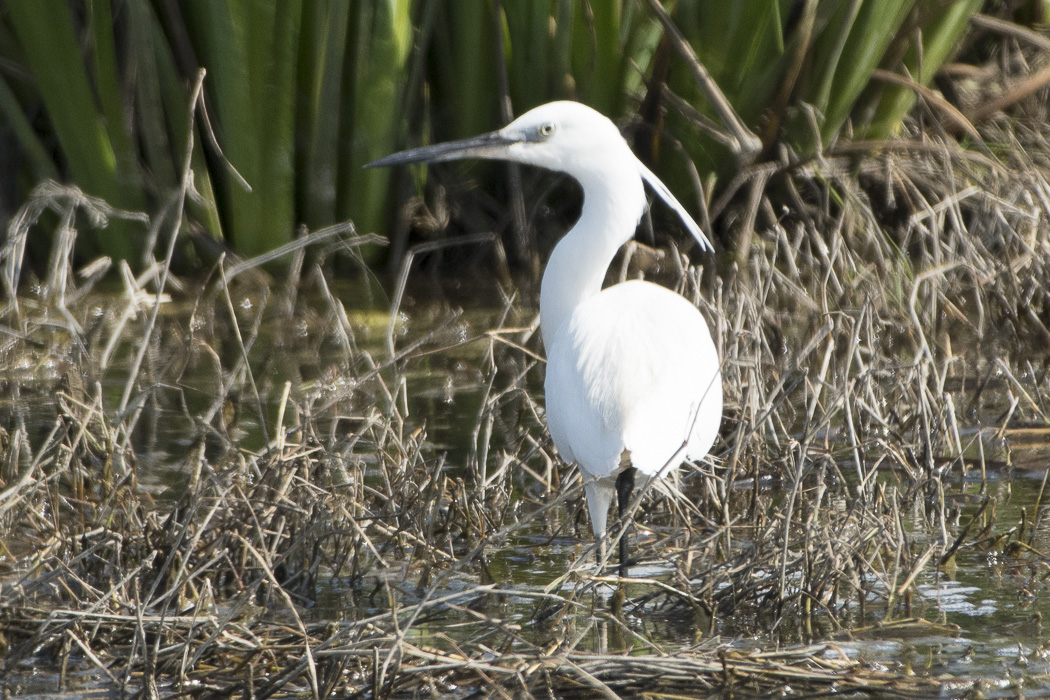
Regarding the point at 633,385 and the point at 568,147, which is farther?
the point at 568,147

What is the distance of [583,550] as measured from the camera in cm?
358

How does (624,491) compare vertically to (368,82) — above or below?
below

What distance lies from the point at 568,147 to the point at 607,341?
68 cm

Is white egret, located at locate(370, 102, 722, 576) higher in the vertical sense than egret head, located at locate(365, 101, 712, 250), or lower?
lower

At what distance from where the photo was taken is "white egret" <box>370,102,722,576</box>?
3.29m

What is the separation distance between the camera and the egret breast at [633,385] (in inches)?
129

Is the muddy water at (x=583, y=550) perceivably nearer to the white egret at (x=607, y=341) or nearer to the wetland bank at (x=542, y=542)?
the wetland bank at (x=542, y=542)

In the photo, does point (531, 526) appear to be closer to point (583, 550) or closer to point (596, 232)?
point (583, 550)

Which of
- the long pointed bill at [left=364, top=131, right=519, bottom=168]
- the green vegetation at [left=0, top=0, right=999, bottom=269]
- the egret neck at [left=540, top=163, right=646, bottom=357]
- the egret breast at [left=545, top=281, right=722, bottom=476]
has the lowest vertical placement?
the egret breast at [left=545, top=281, right=722, bottom=476]

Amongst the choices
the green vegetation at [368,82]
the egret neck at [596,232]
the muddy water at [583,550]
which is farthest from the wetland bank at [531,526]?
the green vegetation at [368,82]

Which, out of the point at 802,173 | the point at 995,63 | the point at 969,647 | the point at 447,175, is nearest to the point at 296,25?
the point at 447,175

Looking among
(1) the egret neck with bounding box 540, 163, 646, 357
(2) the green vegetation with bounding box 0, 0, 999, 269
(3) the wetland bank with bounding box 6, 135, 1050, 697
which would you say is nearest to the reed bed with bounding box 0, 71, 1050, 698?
(3) the wetland bank with bounding box 6, 135, 1050, 697

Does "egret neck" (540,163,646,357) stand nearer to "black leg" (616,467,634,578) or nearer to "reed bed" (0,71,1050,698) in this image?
"reed bed" (0,71,1050,698)

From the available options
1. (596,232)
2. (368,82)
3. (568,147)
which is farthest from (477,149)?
(368,82)
